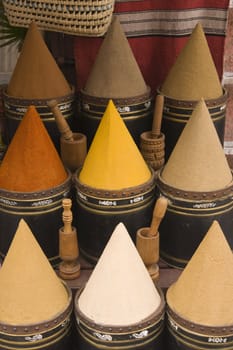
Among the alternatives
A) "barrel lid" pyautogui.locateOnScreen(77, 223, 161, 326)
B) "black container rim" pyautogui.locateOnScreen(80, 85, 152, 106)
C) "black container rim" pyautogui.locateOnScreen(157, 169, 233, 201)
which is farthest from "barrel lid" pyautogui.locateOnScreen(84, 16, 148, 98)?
"barrel lid" pyautogui.locateOnScreen(77, 223, 161, 326)

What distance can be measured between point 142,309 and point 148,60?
980 mm

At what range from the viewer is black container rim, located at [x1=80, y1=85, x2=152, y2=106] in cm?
193

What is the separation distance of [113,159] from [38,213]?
260 mm

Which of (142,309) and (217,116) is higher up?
(217,116)

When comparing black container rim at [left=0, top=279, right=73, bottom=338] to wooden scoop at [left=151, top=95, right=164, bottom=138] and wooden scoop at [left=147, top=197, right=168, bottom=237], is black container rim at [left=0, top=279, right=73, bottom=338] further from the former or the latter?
wooden scoop at [left=151, top=95, right=164, bottom=138]

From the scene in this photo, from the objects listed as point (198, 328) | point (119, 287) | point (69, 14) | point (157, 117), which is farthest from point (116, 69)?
point (198, 328)

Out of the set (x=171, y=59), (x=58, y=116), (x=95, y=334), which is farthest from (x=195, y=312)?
(x=171, y=59)

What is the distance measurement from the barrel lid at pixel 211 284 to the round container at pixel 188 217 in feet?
0.74

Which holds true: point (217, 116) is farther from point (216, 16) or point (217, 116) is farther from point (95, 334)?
point (95, 334)

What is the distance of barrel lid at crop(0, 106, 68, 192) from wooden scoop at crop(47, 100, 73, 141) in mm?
78

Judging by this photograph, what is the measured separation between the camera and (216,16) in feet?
7.00

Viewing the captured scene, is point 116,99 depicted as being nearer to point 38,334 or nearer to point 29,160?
point 29,160

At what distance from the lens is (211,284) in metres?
1.53

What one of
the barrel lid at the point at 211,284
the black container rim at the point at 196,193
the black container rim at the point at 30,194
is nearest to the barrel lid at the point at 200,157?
the black container rim at the point at 196,193
